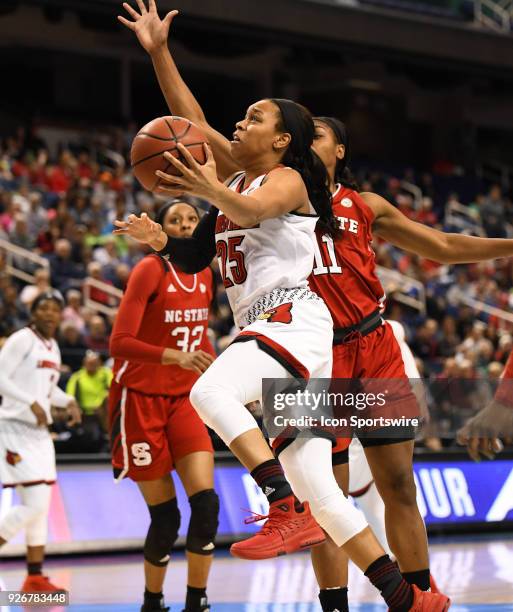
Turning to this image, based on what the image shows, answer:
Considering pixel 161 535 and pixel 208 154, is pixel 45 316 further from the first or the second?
pixel 208 154

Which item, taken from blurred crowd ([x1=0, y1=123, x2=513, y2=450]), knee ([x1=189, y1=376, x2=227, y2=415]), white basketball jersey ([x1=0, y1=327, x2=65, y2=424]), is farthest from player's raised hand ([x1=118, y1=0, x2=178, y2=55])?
blurred crowd ([x1=0, y1=123, x2=513, y2=450])

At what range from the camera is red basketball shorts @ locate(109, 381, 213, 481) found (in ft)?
21.4

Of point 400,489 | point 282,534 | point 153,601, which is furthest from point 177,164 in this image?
point 153,601

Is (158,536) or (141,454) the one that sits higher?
(141,454)

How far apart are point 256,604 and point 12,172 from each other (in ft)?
40.7

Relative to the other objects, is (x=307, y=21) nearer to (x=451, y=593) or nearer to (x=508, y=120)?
(x=508, y=120)

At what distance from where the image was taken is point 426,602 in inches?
183

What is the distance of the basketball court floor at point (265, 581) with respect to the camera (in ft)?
22.5

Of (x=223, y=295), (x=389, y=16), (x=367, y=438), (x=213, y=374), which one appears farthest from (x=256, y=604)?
(x=389, y=16)

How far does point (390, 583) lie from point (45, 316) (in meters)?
4.29

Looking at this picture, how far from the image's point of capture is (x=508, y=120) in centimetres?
3089

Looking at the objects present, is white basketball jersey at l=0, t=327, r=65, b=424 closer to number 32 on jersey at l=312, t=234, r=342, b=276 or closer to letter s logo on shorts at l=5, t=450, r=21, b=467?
letter s logo on shorts at l=5, t=450, r=21, b=467

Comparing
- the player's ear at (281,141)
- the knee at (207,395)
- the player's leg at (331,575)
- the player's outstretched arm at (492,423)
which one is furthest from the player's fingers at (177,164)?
the player's leg at (331,575)

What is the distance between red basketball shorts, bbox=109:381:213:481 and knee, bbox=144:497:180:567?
21cm
